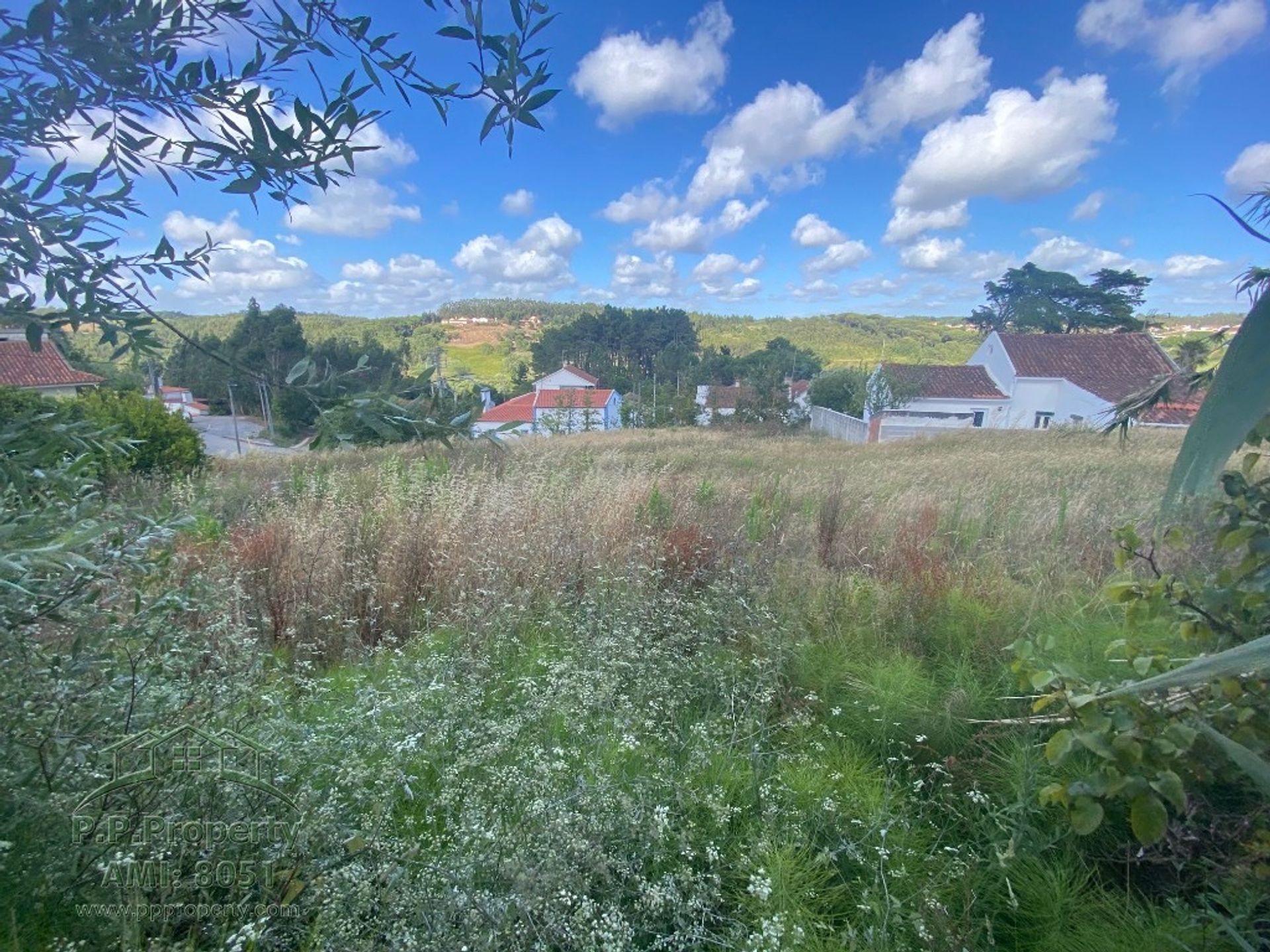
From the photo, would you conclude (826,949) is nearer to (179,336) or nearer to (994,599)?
(179,336)

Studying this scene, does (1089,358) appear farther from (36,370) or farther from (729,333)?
(729,333)

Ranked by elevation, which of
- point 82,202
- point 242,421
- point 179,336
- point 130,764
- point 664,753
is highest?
point 82,202

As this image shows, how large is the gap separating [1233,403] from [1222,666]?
0.25 meters

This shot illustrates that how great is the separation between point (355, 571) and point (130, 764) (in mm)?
2178

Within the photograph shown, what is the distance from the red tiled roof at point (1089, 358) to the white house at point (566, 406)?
74.7 feet

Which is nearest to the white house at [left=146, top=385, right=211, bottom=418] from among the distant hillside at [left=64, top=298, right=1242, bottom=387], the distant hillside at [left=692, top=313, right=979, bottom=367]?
the distant hillside at [left=64, top=298, right=1242, bottom=387]

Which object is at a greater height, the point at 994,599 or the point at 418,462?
the point at 418,462

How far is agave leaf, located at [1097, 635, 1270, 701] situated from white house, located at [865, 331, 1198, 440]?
27.0 metres

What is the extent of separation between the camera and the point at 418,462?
5754 mm

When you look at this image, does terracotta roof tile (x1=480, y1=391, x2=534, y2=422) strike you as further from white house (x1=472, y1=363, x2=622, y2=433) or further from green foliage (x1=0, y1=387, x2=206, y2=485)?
green foliage (x1=0, y1=387, x2=206, y2=485)

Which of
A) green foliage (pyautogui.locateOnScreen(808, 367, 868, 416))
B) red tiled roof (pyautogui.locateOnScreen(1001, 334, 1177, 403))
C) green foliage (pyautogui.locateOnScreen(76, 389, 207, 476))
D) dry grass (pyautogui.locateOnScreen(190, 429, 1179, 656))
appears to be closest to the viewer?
dry grass (pyautogui.locateOnScreen(190, 429, 1179, 656))

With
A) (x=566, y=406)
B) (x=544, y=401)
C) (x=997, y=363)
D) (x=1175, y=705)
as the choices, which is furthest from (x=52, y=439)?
(x=544, y=401)

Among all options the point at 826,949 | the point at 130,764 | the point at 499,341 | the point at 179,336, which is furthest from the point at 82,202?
the point at 499,341

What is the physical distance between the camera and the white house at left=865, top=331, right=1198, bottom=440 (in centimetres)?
2586
